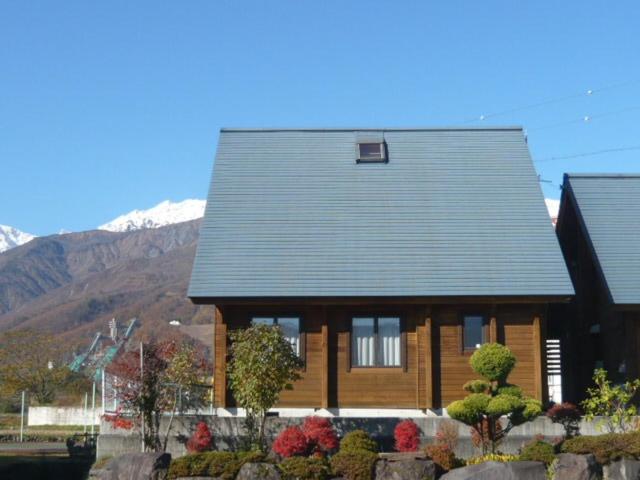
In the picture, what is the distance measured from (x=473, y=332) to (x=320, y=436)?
7.21 m

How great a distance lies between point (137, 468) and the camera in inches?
771

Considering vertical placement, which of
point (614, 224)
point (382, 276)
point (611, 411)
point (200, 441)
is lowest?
point (200, 441)

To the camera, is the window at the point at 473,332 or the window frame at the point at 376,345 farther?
the window at the point at 473,332

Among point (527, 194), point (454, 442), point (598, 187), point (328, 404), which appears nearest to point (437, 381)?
point (328, 404)

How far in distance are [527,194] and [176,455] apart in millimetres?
13607

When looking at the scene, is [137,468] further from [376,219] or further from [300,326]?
[376,219]

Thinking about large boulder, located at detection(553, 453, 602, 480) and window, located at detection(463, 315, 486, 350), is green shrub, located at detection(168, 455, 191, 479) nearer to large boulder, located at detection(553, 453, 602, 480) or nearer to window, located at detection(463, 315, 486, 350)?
large boulder, located at detection(553, 453, 602, 480)

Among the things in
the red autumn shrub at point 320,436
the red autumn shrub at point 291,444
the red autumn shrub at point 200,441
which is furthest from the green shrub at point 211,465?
the red autumn shrub at point 200,441

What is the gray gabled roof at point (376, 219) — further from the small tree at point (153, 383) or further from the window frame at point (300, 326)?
the small tree at point (153, 383)

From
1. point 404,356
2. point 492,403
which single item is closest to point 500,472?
point 492,403

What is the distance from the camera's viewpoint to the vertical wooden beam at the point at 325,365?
87.8 ft

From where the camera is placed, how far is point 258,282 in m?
27.1

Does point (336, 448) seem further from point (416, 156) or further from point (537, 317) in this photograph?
point (416, 156)

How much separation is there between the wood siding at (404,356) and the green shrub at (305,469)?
23.1ft
